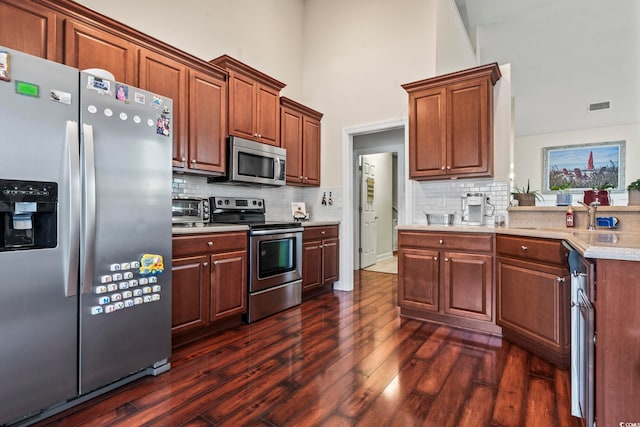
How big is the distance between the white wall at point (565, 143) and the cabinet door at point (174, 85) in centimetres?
612

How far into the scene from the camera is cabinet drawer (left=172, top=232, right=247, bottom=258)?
7.57 feet

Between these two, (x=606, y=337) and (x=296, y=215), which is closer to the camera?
(x=606, y=337)

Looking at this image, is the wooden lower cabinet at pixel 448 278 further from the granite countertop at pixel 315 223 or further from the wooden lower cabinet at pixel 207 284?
the wooden lower cabinet at pixel 207 284

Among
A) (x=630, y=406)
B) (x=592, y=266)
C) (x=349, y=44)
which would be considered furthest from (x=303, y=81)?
(x=630, y=406)

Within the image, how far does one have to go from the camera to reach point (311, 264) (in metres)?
3.78

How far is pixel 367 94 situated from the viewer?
412 centimetres

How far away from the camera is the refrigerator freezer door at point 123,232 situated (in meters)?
1.65

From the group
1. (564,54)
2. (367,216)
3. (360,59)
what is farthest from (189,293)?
(564,54)

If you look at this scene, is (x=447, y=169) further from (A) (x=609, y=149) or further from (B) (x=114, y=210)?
(A) (x=609, y=149)

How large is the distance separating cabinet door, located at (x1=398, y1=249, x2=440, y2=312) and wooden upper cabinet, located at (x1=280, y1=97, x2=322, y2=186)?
169cm

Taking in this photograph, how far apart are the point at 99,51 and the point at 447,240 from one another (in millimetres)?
3092

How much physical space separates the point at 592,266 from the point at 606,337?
251mm

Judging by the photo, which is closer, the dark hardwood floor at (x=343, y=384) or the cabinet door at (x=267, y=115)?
the dark hardwood floor at (x=343, y=384)

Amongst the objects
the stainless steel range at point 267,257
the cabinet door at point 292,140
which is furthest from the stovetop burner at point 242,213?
the cabinet door at point 292,140
